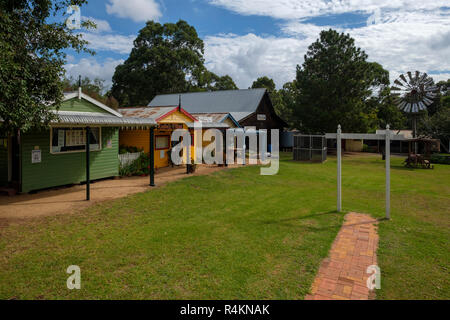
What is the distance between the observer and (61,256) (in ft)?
18.9

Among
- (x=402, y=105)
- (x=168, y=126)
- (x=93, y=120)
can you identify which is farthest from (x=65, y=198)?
(x=402, y=105)

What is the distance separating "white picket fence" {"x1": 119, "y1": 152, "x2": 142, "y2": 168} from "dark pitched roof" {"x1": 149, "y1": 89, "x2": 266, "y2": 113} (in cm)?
1688

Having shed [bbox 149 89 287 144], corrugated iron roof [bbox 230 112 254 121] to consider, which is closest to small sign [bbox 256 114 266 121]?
shed [bbox 149 89 287 144]

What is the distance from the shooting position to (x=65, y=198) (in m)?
10.5

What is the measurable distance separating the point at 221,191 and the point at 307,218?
4481 mm

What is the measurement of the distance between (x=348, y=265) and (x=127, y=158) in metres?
12.3

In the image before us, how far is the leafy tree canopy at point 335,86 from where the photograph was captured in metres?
30.7

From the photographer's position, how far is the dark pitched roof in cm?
3156

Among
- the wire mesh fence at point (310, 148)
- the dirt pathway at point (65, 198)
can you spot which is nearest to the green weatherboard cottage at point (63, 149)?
the dirt pathway at point (65, 198)

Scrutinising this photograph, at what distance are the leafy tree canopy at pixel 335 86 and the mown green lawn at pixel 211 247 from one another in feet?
68.6

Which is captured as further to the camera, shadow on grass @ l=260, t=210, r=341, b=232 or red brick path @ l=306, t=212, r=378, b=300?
shadow on grass @ l=260, t=210, r=341, b=232

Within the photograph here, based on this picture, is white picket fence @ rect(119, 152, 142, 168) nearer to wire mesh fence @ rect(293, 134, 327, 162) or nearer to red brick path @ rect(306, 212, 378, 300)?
red brick path @ rect(306, 212, 378, 300)

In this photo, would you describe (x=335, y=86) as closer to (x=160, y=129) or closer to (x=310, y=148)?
(x=310, y=148)
